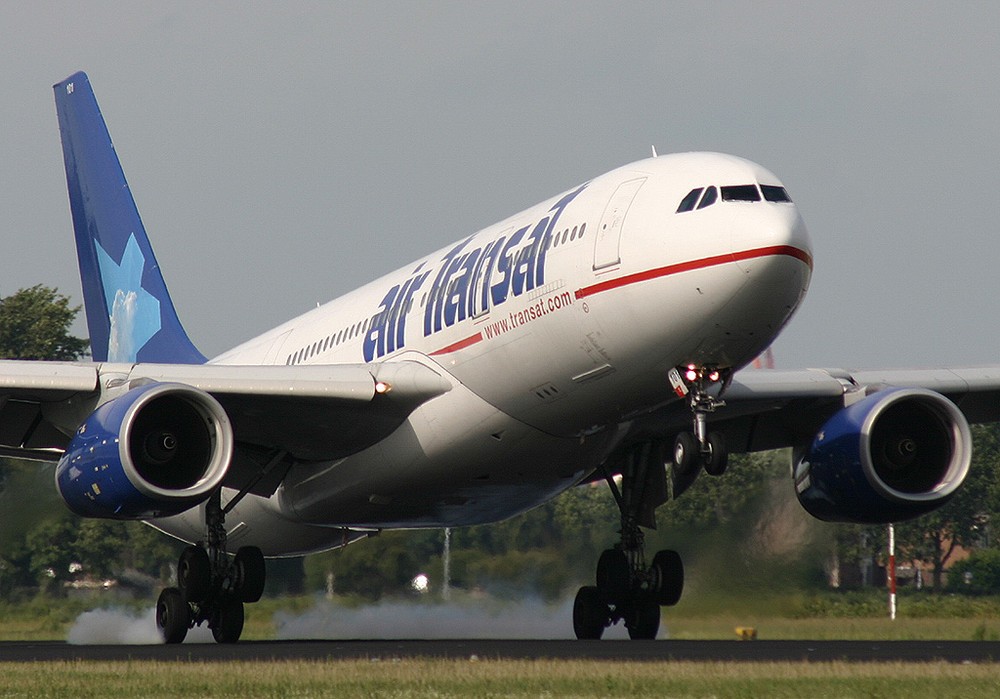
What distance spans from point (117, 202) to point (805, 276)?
16239 millimetres

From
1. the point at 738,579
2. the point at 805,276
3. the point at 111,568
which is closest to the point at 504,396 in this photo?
the point at 805,276

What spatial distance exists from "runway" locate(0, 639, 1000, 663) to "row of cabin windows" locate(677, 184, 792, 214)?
4.58 m

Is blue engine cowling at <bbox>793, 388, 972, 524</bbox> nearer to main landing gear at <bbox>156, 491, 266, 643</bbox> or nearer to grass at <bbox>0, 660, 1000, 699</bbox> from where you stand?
grass at <bbox>0, 660, 1000, 699</bbox>

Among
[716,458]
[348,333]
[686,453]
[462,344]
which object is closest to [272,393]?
[462,344]

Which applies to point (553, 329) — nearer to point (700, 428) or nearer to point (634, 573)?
point (700, 428)

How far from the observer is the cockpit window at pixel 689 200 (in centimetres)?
1627

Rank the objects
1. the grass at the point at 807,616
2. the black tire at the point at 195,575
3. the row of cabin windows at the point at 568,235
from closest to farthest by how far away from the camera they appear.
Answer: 1. the row of cabin windows at the point at 568,235
2. the black tire at the point at 195,575
3. the grass at the point at 807,616

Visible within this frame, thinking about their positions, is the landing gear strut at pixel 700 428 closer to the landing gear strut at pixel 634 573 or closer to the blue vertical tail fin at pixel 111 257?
the landing gear strut at pixel 634 573

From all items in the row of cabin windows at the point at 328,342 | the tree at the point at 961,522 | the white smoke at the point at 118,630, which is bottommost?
the white smoke at the point at 118,630

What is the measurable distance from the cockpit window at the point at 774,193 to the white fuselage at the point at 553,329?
0.37ft

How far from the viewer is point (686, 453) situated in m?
16.4

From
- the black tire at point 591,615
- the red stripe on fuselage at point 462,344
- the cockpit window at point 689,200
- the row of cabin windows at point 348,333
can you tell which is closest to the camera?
the cockpit window at point 689,200

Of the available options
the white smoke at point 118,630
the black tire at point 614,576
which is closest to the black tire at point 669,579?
the black tire at point 614,576

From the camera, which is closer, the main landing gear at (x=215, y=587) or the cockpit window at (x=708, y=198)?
the cockpit window at (x=708, y=198)
